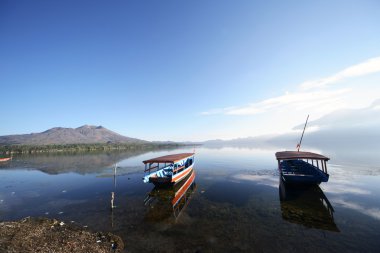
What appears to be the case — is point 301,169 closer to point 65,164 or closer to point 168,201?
point 168,201

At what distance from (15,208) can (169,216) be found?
651 inches

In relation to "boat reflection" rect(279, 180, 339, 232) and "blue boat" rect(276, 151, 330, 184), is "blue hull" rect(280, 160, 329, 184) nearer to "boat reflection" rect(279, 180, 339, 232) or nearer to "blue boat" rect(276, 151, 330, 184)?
"blue boat" rect(276, 151, 330, 184)

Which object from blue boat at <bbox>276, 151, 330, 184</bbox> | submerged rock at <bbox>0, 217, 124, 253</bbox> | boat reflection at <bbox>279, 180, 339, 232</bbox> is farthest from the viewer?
blue boat at <bbox>276, 151, 330, 184</bbox>

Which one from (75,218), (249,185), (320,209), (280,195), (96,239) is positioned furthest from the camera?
(249,185)

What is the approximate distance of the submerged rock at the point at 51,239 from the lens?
10.5 m

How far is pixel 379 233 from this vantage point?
1395 centimetres

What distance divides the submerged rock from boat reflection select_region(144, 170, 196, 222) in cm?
471

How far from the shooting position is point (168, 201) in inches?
828

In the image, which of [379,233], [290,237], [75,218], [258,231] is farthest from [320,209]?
[75,218]

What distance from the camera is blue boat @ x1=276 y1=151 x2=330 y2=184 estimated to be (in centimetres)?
2239

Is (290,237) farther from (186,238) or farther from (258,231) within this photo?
(186,238)

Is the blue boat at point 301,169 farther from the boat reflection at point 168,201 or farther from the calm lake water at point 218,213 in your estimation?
the boat reflection at point 168,201

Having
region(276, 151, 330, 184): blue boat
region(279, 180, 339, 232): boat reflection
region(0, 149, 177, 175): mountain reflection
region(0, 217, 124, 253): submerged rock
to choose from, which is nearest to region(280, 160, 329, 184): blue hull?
region(276, 151, 330, 184): blue boat

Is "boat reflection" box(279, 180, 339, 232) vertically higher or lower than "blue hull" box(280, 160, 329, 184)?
lower
